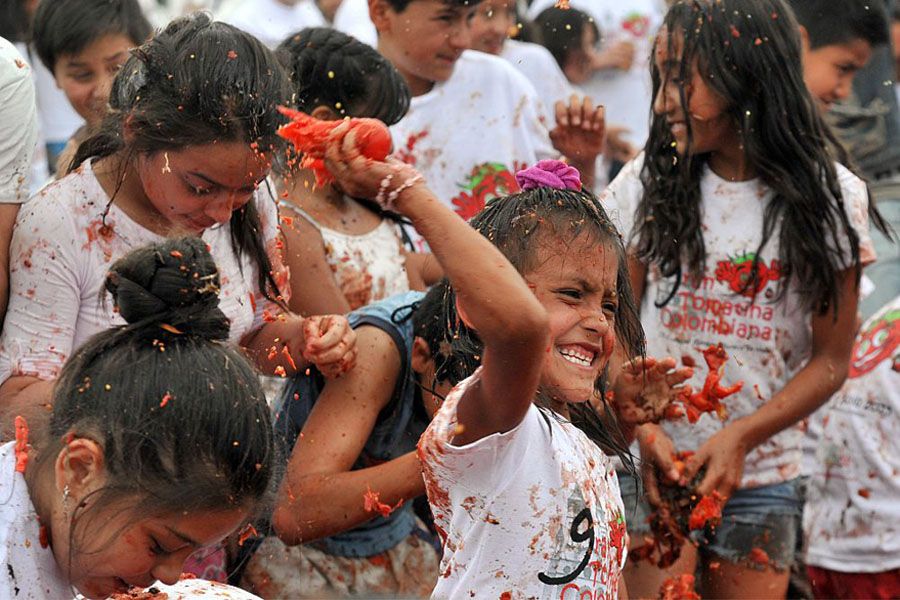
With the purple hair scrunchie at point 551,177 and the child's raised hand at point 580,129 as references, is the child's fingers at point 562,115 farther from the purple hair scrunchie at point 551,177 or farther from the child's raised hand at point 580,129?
the purple hair scrunchie at point 551,177

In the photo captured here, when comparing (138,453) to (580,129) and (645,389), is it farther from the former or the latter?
(580,129)

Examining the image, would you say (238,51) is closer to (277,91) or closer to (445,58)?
(277,91)

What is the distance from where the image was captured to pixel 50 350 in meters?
2.96

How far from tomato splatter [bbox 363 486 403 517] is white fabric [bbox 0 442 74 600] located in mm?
915

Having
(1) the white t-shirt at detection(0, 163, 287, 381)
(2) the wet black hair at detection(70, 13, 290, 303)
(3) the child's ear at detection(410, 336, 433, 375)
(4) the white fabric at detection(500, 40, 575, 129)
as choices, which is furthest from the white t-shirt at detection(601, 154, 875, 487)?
(4) the white fabric at detection(500, 40, 575, 129)

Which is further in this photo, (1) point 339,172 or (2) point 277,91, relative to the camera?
(2) point 277,91

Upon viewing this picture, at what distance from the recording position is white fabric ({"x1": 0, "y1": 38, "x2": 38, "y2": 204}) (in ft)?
9.91

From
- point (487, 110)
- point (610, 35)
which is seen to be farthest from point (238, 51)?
point (610, 35)

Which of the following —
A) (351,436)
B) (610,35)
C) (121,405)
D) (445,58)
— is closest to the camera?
(121,405)

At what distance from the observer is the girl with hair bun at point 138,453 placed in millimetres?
2316

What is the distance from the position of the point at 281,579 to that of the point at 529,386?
54.1 inches

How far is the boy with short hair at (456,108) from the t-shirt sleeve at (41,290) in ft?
6.08

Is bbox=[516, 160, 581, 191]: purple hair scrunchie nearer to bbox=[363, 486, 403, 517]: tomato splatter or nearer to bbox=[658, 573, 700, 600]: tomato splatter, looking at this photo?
bbox=[363, 486, 403, 517]: tomato splatter

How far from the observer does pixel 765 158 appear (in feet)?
12.8
